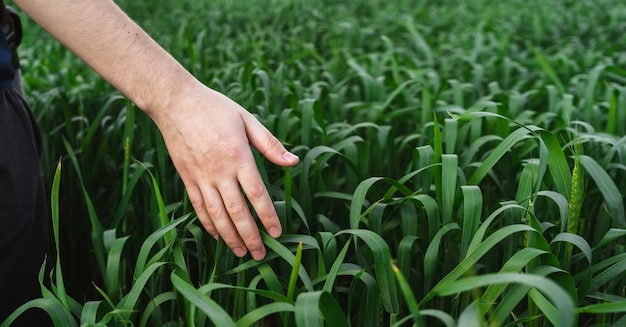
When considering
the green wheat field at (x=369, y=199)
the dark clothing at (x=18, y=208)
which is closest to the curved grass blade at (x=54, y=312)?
the green wheat field at (x=369, y=199)

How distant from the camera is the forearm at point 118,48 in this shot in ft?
3.91

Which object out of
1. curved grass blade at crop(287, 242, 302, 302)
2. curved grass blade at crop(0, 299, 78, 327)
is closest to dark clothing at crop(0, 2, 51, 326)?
curved grass blade at crop(0, 299, 78, 327)

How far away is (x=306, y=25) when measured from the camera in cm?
432

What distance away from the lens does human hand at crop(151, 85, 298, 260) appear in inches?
44.6

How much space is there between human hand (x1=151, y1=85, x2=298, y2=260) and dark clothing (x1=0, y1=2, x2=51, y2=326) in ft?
1.04

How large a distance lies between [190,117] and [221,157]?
91mm

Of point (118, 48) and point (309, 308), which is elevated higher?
point (118, 48)

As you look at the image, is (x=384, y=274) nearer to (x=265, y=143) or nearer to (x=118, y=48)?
(x=265, y=143)

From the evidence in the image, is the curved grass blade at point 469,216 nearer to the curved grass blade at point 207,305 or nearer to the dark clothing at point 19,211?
the curved grass blade at point 207,305

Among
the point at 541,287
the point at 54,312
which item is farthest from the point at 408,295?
the point at 54,312

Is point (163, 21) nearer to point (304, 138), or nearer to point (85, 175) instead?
point (85, 175)

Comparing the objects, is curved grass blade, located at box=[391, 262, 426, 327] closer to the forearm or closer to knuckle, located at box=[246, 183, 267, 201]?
knuckle, located at box=[246, 183, 267, 201]

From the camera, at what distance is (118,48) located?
1.20 meters

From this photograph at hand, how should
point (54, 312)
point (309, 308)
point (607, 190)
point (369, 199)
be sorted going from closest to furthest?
1. point (309, 308)
2. point (54, 312)
3. point (607, 190)
4. point (369, 199)
